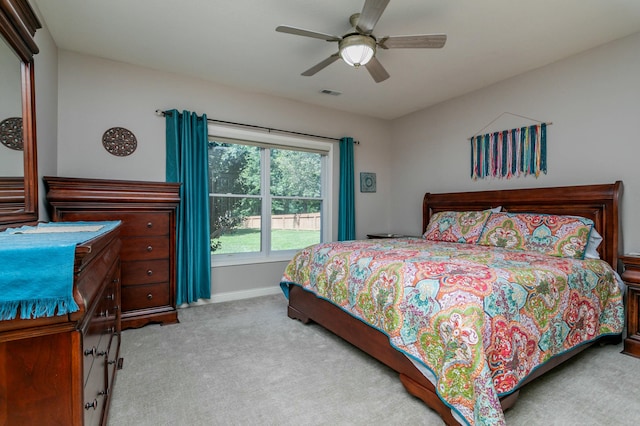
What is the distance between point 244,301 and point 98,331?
2.57 meters

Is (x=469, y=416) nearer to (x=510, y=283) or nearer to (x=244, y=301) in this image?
(x=510, y=283)

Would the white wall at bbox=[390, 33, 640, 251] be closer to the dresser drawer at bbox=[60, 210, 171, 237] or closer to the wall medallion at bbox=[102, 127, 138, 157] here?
the dresser drawer at bbox=[60, 210, 171, 237]

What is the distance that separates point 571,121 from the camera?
10.1 ft

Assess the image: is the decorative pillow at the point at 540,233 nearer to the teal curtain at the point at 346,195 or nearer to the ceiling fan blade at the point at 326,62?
the teal curtain at the point at 346,195

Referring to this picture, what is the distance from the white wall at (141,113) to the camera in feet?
9.95

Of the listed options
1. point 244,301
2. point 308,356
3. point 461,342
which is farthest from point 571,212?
point 244,301

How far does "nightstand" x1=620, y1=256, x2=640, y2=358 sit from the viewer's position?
2348 mm

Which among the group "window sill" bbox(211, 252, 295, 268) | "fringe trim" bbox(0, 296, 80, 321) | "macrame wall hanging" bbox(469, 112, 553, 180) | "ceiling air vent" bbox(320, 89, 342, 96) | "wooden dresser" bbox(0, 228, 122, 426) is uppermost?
"ceiling air vent" bbox(320, 89, 342, 96)

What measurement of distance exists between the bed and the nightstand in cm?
8

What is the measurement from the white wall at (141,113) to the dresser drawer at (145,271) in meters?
0.79

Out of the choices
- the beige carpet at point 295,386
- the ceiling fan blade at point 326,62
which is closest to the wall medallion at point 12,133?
the beige carpet at point 295,386

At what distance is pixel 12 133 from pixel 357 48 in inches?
84.0

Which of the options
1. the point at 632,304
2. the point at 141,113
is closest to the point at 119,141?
the point at 141,113

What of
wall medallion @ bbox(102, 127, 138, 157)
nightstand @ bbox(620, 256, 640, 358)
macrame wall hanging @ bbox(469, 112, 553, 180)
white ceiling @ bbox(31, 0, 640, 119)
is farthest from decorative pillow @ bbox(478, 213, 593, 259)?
wall medallion @ bbox(102, 127, 138, 157)
